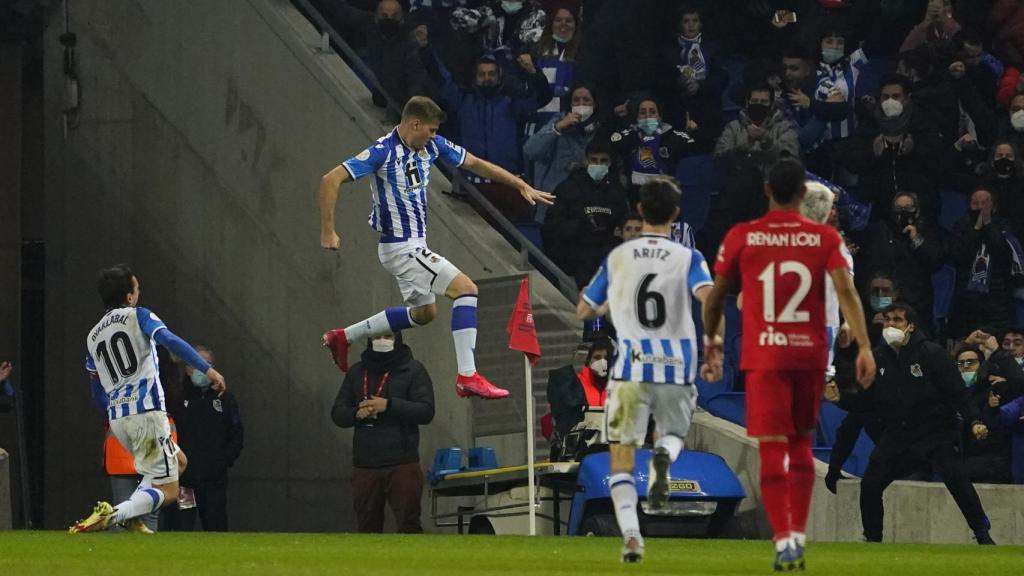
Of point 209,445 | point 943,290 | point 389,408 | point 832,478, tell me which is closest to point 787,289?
point 832,478

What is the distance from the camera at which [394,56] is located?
20062 mm

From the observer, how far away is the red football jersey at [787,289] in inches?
384

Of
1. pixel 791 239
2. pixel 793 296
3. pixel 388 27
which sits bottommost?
pixel 793 296

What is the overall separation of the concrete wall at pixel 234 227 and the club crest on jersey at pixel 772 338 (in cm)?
966

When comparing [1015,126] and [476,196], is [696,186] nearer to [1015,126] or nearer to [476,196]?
[476,196]

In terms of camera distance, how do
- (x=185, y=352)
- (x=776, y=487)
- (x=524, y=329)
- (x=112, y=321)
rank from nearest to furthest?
(x=776, y=487) → (x=185, y=352) → (x=112, y=321) → (x=524, y=329)

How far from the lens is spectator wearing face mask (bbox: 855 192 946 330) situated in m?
17.9

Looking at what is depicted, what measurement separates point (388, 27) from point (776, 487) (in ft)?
38.4

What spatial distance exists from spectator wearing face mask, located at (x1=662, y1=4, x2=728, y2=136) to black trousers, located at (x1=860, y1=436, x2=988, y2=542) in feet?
14.5

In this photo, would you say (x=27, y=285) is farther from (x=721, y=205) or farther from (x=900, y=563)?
(x=900, y=563)

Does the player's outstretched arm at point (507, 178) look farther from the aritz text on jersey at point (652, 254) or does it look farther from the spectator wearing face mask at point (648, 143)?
the spectator wearing face mask at point (648, 143)

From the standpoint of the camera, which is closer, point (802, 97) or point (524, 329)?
point (524, 329)

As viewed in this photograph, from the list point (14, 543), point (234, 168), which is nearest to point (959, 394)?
point (14, 543)

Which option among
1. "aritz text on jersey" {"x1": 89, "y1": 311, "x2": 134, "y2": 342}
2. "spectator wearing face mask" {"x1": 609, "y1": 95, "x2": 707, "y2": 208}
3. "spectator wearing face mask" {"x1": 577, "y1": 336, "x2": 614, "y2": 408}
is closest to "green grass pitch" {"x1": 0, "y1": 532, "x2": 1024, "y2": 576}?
"aritz text on jersey" {"x1": 89, "y1": 311, "x2": 134, "y2": 342}
